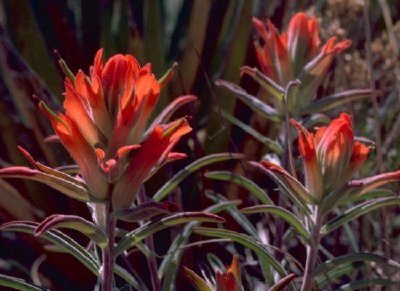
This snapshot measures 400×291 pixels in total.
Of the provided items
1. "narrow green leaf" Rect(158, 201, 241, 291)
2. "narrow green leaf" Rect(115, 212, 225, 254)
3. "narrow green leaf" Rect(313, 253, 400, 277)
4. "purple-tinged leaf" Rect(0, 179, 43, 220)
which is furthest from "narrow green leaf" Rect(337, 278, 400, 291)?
"purple-tinged leaf" Rect(0, 179, 43, 220)

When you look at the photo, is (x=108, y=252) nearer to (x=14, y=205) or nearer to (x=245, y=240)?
(x=245, y=240)

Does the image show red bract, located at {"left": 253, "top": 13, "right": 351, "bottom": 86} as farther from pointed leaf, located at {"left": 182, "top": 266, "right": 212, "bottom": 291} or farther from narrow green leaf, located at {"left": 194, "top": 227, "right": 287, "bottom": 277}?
pointed leaf, located at {"left": 182, "top": 266, "right": 212, "bottom": 291}

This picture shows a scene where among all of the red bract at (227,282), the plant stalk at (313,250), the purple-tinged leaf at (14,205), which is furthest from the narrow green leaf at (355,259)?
the purple-tinged leaf at (14,205)

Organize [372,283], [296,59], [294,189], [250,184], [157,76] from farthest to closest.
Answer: [157,76] < [296,59] < [250,184] < [372,283] < [294,189]

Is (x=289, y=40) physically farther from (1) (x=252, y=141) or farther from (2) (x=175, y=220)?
(1) (x=252, y=141)

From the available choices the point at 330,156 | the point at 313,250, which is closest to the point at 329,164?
the point at 330,156

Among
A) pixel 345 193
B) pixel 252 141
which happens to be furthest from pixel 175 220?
pixel 252 141
